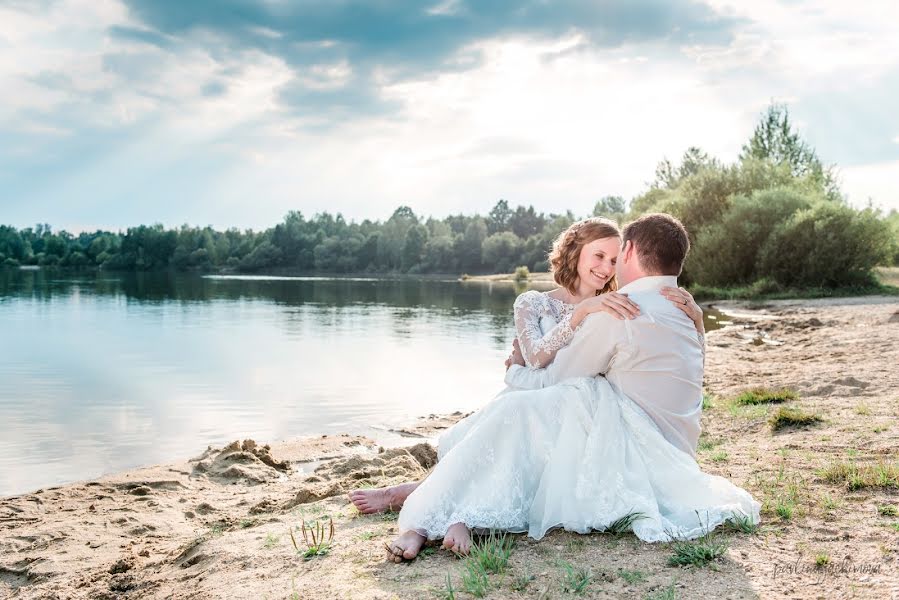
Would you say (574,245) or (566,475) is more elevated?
(574,245)

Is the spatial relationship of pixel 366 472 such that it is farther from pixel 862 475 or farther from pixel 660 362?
pixel 862 475

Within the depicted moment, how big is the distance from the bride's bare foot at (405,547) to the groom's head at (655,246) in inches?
75.5

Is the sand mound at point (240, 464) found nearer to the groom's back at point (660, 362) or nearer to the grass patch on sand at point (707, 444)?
the grass patch on sand at point (707, 444)

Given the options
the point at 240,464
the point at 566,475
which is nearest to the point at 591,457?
the point at 566,475

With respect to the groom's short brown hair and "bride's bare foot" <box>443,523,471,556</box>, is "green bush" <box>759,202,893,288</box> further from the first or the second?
"bride's bare foot" <box>443,523,471,556</box>

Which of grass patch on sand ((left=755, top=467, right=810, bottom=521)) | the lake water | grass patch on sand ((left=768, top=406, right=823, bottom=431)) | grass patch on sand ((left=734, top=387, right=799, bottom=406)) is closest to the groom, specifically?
grass patch on sand ((left=755, top=467, right=810, bottom=521))

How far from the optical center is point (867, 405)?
739 centimetres

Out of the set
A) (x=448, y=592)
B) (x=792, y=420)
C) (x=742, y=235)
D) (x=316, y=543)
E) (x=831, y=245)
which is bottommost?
(x=316, y=543)

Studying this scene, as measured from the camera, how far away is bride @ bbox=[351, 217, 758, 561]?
12.8 ft

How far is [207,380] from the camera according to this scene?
15016 mm

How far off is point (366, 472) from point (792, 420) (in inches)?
165

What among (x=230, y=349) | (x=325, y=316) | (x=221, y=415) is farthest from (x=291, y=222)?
(x=221, y=415)

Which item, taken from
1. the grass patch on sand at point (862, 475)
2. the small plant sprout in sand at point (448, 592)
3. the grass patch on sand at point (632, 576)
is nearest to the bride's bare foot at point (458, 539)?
the small plant sprout in sand at point (448, 592)

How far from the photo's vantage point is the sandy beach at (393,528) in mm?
3502
